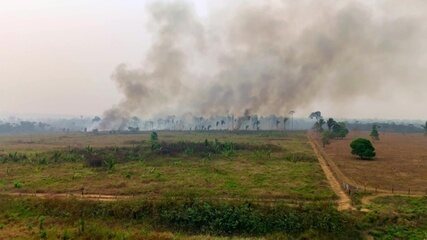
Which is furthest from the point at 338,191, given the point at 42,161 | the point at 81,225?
the point at 42,161

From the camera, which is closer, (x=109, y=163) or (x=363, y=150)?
(x=109, y=163)

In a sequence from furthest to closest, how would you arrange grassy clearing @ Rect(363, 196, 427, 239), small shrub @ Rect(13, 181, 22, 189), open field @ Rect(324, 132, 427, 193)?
open field @ Rect(324, 132, 427, 193), small shrub @ Rect(13, 181, 22, 189), grassy clearing @ Rect(363, 196, 427, 239)

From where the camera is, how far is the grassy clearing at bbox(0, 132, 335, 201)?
153ft

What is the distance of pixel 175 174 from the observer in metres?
58.3

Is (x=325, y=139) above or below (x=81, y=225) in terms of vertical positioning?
above

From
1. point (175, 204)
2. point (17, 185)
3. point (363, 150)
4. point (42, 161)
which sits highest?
point (363, 150)

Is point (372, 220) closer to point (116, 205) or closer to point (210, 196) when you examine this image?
point (210, 196)

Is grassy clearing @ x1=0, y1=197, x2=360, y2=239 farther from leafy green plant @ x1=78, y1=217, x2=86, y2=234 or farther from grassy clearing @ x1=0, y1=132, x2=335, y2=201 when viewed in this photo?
grassy clearing @ x1=0, y1=132, x2=335, y2=201

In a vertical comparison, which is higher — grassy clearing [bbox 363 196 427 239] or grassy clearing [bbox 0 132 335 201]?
grassy clearing [bbox 0 132 335 201]

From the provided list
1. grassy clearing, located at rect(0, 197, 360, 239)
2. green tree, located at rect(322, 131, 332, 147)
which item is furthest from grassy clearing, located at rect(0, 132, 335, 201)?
green tree, located at rect(322, 131, 332, 147)

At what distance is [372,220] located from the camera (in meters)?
36.6

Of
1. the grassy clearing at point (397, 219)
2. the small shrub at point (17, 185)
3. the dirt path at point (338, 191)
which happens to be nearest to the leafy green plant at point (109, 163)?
the small shrub at point (17, 185)

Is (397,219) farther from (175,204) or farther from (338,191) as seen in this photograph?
(175,204)

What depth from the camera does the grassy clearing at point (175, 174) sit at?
46.6 metres
